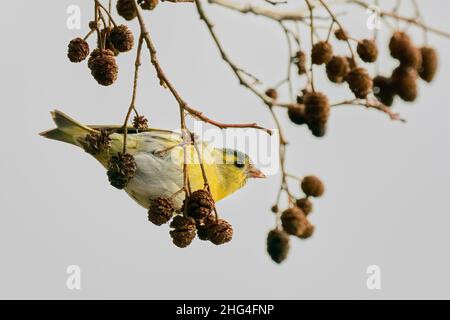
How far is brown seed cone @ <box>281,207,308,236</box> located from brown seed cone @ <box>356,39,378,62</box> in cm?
39

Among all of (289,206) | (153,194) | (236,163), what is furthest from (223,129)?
(236,163)

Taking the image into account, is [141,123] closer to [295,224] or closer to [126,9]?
[126,9]

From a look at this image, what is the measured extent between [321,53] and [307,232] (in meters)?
0.42

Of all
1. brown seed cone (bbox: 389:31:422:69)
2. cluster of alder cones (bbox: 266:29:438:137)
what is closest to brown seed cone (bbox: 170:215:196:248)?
cluster of alder cones (bbox: 266:29:438:137)

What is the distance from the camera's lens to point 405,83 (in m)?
1.72

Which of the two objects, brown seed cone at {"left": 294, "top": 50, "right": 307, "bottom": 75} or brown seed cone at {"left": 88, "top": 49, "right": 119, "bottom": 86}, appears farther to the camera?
brown seed cone at {"left": 88, "top": 49, "right": 119, "bottom": 86}

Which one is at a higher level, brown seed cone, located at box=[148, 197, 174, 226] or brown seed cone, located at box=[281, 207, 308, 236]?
brown seed cone, located at box=[148, 197, 174, 226]

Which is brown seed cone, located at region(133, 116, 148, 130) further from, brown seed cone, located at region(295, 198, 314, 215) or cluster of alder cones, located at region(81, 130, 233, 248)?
brown seed cone, located at region(295, 198, 314, 215)

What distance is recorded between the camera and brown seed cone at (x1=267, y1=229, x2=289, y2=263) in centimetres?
173

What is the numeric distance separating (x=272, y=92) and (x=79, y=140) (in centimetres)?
127

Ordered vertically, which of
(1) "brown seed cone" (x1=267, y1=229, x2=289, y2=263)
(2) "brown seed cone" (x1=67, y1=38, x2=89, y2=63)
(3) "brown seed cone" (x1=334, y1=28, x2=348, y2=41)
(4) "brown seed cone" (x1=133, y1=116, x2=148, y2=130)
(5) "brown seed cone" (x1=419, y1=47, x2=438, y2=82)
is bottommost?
(1) "brown seed cone" (x1=267, y1=229, x2=289, y2=263)

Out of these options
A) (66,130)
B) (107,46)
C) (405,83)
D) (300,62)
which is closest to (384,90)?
(405,83)

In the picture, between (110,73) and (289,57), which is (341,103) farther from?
(110,73)

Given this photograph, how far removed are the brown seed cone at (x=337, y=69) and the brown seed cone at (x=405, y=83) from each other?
0.12 metres
